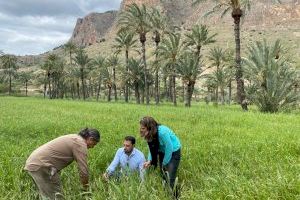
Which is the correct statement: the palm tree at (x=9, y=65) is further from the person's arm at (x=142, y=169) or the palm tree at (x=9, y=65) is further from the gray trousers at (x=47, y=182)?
the gray trousers at (x=47, y=182)

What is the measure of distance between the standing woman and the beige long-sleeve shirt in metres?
1.20

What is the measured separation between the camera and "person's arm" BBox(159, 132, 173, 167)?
898cm

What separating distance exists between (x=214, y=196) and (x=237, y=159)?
11.4ft

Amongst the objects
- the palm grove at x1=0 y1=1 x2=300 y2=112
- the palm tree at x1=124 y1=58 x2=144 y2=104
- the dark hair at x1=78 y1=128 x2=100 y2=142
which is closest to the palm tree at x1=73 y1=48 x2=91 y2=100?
the palm grove at x1=0 y1=1 x2=300 y2=112

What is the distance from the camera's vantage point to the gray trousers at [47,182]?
8460 millimetres

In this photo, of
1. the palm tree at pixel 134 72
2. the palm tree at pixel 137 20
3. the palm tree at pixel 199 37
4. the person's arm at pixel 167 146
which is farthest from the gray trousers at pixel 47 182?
the palm tree at pixel 134 72

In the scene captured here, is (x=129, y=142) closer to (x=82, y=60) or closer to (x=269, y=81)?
(x=269, y=81)

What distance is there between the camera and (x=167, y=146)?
9055mm

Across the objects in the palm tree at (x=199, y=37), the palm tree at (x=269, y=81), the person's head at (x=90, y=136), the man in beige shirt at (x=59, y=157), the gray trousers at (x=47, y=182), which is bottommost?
the gray trousers at (x=47, y=182)

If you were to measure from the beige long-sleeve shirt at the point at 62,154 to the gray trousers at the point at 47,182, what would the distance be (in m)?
0.11

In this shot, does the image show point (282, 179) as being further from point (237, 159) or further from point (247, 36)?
point (247, 36)

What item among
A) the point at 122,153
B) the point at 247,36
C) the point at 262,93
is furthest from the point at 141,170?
the point at 247,36

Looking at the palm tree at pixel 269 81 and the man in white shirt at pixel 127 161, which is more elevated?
the palm tree at pixel 269 81

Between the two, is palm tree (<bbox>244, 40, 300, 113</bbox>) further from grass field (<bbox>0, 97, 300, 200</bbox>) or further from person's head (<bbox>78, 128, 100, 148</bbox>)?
person's head (<bbox>78, 128, 100, 148</bbox>)
